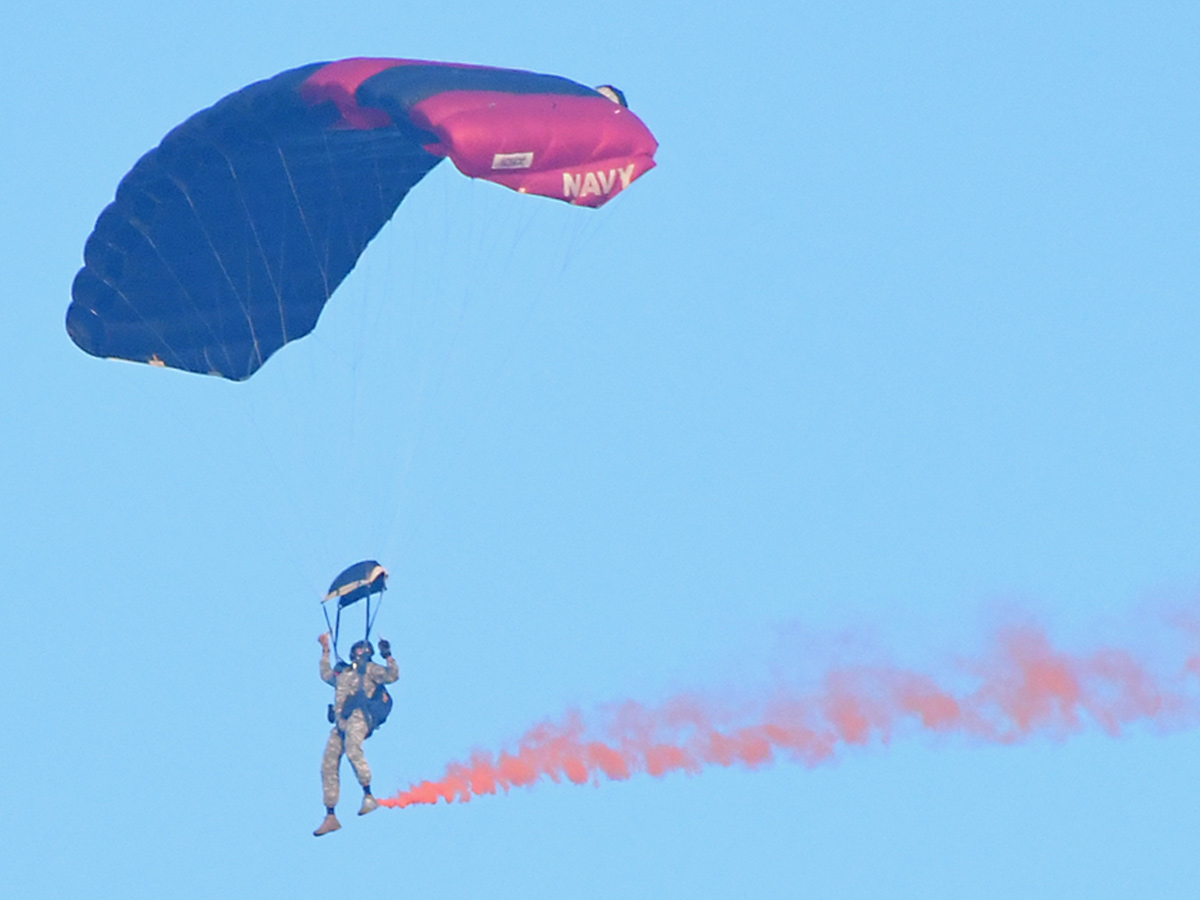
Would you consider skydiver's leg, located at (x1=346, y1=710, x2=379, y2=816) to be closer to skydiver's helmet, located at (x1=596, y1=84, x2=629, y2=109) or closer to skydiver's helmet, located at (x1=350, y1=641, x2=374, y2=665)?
skydiver's helmet, located at (x1=350, y1=641, x2=374, y2=665)

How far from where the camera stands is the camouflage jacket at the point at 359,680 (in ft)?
77.4

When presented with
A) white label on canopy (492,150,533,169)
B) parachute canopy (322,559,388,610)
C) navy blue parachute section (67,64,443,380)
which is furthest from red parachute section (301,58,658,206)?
parachute canopy (322,559,388,610)

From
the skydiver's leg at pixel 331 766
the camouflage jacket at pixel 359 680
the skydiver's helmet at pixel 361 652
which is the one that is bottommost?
the skydiver's leg at pixel 331 766

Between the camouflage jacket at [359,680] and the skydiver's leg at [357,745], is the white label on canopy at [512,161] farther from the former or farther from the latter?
the skydiver's leg at [357,745]

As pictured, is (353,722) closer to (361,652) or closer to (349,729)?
(349,729)

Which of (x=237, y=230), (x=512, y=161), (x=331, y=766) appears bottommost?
(x=331, y=766)

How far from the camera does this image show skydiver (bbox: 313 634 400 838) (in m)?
23.6

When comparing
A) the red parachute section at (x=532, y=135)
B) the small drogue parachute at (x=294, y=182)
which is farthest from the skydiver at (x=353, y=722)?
the red parachute section at (x=532, y=135)

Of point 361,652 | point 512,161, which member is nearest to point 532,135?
point 512,161

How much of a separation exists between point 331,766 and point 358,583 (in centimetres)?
147

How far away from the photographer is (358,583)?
77.7 feet

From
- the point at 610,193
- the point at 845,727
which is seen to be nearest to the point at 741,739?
the point at 845,727

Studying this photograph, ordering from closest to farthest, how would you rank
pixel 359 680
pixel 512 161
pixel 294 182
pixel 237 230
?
pixel 512 161 → pixel 359 680 → pixel 294 182 → pixel 237 230

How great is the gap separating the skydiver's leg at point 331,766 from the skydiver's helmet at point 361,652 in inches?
22.9
